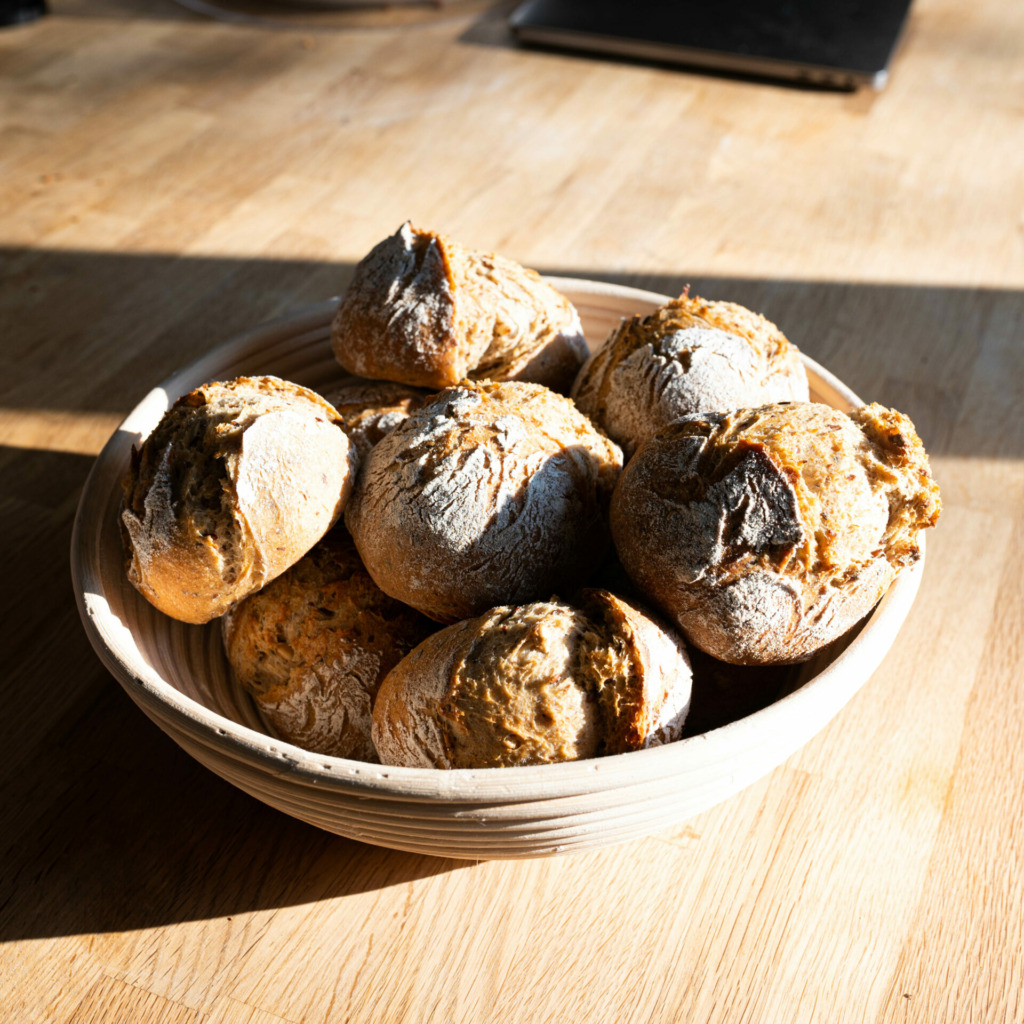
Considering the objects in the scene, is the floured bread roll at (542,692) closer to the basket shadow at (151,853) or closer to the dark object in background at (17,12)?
the basket shadow at (151,853)

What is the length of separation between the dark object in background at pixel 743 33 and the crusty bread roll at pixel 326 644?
1.79 meters

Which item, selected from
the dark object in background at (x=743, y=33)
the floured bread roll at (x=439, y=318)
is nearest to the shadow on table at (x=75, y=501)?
the floured bread roll at (x=439, y=318)

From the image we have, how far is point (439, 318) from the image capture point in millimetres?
917

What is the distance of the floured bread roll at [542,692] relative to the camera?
68 cm

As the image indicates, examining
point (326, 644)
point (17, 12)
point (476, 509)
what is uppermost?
point (17, 12)

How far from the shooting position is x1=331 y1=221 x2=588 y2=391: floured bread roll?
920 millimetres

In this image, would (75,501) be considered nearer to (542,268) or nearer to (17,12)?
(542,268)

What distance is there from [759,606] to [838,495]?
0.32 feet

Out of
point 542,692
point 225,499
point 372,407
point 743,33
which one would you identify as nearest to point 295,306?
point 372,407

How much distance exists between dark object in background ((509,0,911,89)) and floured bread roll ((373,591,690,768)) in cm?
185

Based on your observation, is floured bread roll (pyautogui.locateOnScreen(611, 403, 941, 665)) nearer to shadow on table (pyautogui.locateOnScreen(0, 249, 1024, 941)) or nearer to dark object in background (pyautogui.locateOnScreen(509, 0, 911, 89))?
shadow on table (pyautogui.locateOnScreen(0, 249, 1024, 941))

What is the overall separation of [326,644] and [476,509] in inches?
7.1

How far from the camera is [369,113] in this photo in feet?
6.73

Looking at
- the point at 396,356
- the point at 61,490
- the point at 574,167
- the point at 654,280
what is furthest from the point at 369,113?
the point at 396,356
